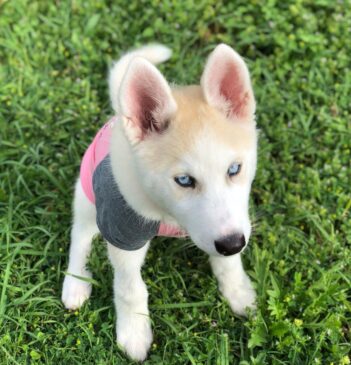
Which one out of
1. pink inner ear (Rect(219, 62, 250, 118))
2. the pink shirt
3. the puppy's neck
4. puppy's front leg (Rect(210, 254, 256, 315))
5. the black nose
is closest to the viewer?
the black nose

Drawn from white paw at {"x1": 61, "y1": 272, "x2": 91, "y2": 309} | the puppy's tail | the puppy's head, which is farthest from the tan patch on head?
white paw at {"x1": 61, "y1": 272, "x2": 91, "y2": 309}

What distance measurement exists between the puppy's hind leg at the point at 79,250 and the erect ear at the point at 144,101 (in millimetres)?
859

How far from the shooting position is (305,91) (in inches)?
169

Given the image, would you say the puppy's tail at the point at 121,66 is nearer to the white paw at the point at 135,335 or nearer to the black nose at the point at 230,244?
the black nose at the point at 230,244

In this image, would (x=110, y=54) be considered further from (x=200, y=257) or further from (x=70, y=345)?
(x=70, y=345)

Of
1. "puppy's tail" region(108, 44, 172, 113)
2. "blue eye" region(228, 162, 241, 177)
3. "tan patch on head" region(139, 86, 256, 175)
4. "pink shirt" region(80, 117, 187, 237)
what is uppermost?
"tan patch on head" region(139, 86, 256, 175)

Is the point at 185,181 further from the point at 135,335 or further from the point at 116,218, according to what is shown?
the point at 135,335

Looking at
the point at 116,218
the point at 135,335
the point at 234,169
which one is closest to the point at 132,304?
the point at 135,335

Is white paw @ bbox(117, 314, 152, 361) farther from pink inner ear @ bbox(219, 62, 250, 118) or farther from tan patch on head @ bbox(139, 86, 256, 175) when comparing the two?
pink inner ear @ bbox(219, 62, 250, 118)

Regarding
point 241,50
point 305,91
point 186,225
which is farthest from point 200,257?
point 241,50

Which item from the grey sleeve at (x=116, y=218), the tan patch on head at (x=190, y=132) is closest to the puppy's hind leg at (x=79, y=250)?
the grey sleeve at (x=116, y=218)

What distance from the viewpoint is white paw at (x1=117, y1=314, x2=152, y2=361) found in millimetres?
3018

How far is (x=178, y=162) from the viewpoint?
2316 millimetres

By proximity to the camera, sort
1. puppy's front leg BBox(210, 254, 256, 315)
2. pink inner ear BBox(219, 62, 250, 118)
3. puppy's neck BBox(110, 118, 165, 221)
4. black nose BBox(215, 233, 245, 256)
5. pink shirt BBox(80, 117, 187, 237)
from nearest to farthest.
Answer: black nose BBox(215, 233, 245, 256)
pink inner ear BBox(219, 62, 250, 118)
puppy's neck BBox(110, 118, 165, 221)
pink shirt BBox(80, 117, 187, 237)
puppy's front leg BBox(210, 254, 256, 315)
